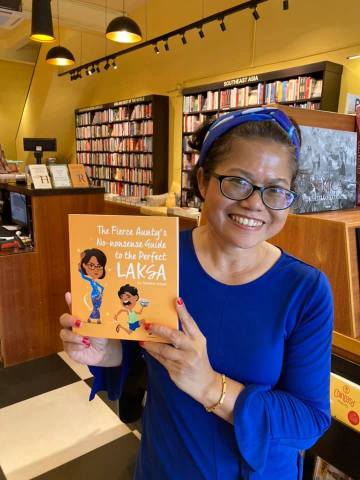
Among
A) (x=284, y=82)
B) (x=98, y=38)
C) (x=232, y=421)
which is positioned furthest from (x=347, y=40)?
(x=98, y=38)

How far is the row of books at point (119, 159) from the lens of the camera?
6930 mm

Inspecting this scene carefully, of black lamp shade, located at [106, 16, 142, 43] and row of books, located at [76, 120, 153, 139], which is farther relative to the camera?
row of books, located at [76, 120, 153, 139]

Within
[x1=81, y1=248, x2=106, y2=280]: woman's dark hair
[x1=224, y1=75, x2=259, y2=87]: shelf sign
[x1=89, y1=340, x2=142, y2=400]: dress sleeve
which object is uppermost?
[x1=224, y1=75, x2=259, y2=87]: shelf sign

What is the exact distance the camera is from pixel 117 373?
3.12 feet

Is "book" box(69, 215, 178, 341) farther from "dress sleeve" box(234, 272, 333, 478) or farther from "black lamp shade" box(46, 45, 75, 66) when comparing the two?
"black lamp shade" box(46, 45, 75, 66)

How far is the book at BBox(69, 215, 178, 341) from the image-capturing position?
688mm

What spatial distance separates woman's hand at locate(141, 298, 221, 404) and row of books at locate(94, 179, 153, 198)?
20.7ft

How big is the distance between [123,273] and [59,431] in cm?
187

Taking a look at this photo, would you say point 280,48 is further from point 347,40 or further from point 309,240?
point 309,240

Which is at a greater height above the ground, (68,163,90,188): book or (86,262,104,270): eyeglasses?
(68,163,90,188): book

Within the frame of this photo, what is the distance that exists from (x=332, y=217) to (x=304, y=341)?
601mm

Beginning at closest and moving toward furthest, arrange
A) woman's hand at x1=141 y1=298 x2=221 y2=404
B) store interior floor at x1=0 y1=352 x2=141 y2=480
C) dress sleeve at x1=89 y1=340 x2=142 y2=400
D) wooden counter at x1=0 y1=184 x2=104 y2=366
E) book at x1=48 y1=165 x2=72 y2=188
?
woman's hand at x1=141 y1=298 x2=221 y2=404
dress sleeve at x1=89 y1=340 x2=142 y2=400
store interior floor at x1=0 y1=352 x2=141 y2=480
wooden counter at x1=0 y1=184 x2=104 y2=366
book at x1=48 y1=165 x2=72 y2=188

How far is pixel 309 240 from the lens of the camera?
1.19m

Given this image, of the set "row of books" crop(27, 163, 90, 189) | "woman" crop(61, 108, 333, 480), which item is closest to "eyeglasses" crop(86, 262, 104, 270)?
"woman" crop(61, 108, 333, 480)
